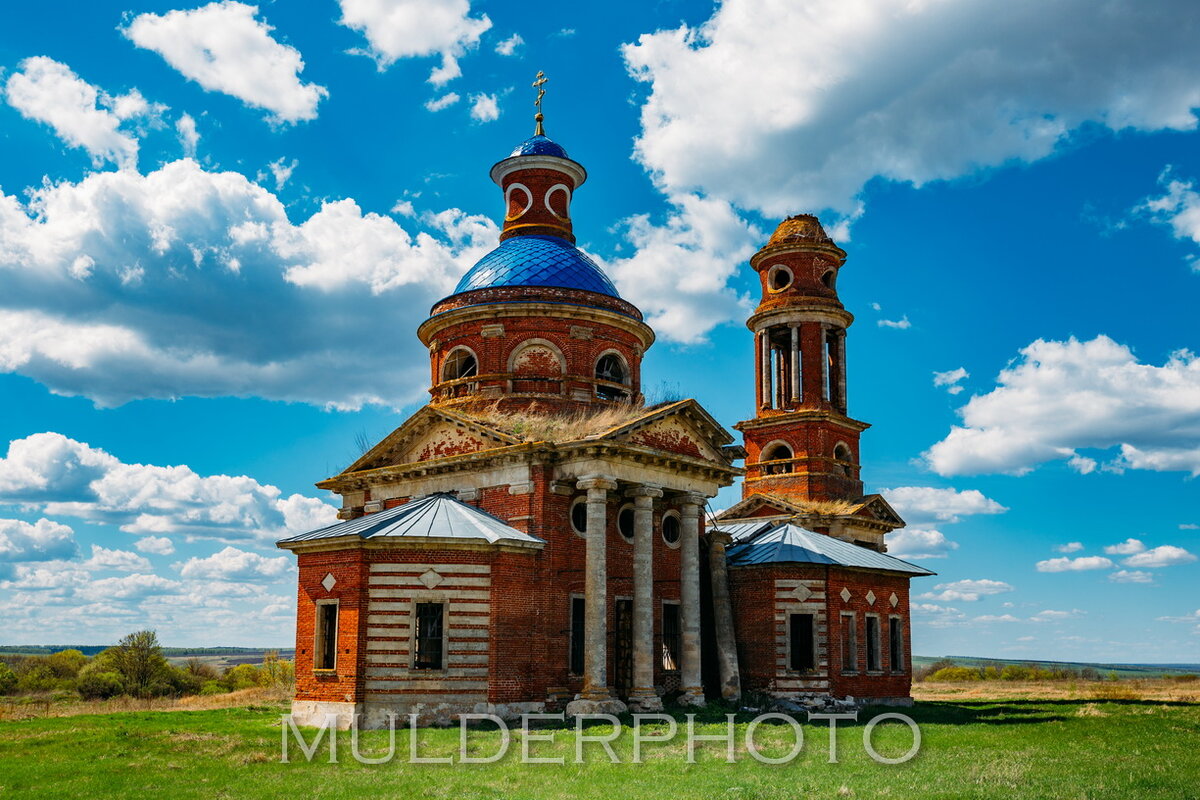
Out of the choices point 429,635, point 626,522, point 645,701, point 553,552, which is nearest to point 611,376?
point 626,522

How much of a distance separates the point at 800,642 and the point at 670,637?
4.10m

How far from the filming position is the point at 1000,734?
22.4 metres

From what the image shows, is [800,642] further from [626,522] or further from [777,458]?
[777,458]

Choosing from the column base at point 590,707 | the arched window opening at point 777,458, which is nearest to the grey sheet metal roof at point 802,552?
the column base at point 590,707

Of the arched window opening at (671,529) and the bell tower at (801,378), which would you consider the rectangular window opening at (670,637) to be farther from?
the bell tower at (801,378)

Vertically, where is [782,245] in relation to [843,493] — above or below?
above

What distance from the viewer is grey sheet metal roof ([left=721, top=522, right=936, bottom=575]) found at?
3017 centimetres

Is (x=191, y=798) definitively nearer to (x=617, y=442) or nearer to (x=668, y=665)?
(x=617, y=442)

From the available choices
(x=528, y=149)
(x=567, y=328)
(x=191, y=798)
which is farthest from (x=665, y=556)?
(x=191, y=798)

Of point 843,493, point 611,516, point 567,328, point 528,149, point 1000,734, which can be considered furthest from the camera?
point 843,493

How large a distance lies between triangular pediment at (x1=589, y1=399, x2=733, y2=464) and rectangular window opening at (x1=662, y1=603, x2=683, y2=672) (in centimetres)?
424

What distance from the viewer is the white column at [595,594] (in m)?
24.5

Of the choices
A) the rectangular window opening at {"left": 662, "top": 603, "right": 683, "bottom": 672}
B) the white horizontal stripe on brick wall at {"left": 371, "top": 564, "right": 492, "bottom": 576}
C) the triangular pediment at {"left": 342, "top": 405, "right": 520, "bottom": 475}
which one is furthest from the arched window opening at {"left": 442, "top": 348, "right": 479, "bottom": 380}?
A: the rectangular window opening at {"left": 662, "top": 603, "right": 683, "bottom": 672}

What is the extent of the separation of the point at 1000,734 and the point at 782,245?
25.1 metres
